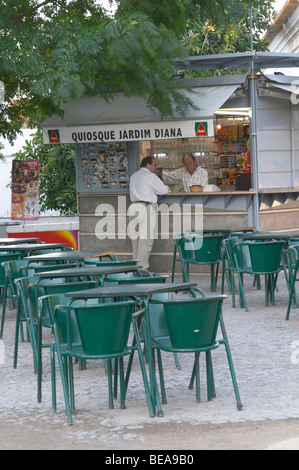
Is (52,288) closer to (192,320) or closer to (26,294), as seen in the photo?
(26,294)

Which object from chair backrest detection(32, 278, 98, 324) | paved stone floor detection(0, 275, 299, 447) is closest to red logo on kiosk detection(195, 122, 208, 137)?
paved stone floor detection(0, 275, 299, 447)

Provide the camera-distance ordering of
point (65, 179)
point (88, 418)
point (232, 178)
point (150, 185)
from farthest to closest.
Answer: point (65, 179)
point (232, 178)
point (150, 185)
point (88, 418)

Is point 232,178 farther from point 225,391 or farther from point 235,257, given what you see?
point 225,391

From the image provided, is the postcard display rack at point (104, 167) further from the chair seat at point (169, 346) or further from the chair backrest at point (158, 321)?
the chair seat at point (169, 346)

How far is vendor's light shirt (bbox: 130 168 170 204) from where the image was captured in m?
13.0

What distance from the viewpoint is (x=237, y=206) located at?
13133 millimetres

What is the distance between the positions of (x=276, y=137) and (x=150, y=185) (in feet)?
7.49

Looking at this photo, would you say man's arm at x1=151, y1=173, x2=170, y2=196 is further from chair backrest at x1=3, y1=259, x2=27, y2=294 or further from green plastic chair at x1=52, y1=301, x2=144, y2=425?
green plastic chair at x1=52, y1=301, x2=144, y2=425

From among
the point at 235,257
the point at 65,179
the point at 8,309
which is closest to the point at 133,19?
the point at 235,257

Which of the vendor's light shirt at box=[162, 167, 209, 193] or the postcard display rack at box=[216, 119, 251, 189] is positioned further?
the postcard display rack at box=[216, 119, 251, 189]

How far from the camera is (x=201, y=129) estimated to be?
12602mm

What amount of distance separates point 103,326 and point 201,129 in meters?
7.94

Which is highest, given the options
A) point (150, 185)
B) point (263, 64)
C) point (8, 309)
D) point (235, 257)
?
point (263, 64)

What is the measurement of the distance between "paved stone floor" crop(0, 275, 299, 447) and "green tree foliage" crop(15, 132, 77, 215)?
12356 millimetres
